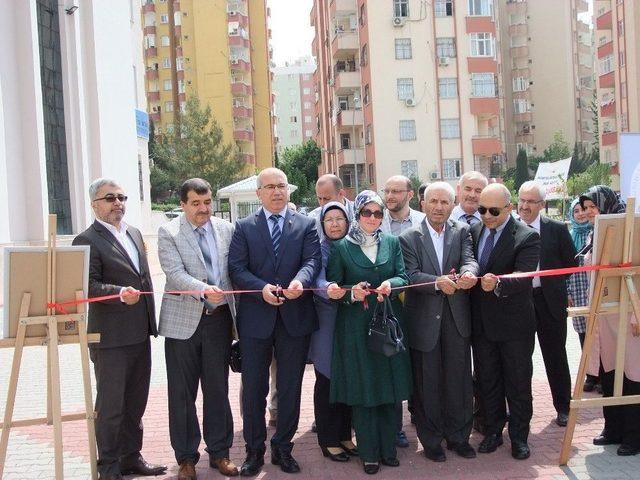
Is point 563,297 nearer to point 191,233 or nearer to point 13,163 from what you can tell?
point 191,233

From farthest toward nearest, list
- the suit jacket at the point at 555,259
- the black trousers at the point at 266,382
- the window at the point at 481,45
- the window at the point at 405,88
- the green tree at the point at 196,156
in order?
Result: the green tree at the point at 196,156 → the window at the point at 405,88 → the window at the point at 481,45 → the suit jacket at the point at 555,259 → the black trousers at the point at 266,382

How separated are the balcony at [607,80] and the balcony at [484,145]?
8563 millimetres

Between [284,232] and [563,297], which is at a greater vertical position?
[284,232]

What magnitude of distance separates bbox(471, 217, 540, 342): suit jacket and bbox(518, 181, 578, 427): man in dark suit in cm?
79

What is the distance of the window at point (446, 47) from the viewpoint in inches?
1907

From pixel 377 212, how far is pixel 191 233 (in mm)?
1411

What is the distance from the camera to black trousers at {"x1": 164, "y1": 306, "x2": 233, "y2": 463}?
518 cm

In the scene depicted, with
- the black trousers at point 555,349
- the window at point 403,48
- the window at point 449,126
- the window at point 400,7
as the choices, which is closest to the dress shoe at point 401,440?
the black trousers at point 555,349

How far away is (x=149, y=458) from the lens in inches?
229

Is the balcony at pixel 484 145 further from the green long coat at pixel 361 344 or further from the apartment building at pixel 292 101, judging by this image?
the apartment building at pixel 292 101

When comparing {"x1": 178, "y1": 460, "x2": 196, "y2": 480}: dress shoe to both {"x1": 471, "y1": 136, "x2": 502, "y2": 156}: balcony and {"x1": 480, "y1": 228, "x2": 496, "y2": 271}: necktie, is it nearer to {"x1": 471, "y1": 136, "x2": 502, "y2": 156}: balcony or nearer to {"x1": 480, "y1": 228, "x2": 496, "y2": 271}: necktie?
{"x1": 480, "y1": 228, "x2": 496, "y2": 271}: necktie

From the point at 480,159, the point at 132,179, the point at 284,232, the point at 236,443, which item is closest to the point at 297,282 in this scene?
the point at 284,232

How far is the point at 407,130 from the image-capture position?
48500 mm

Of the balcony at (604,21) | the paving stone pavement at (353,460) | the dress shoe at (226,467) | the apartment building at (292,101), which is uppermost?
the apartment building at (292,101)
